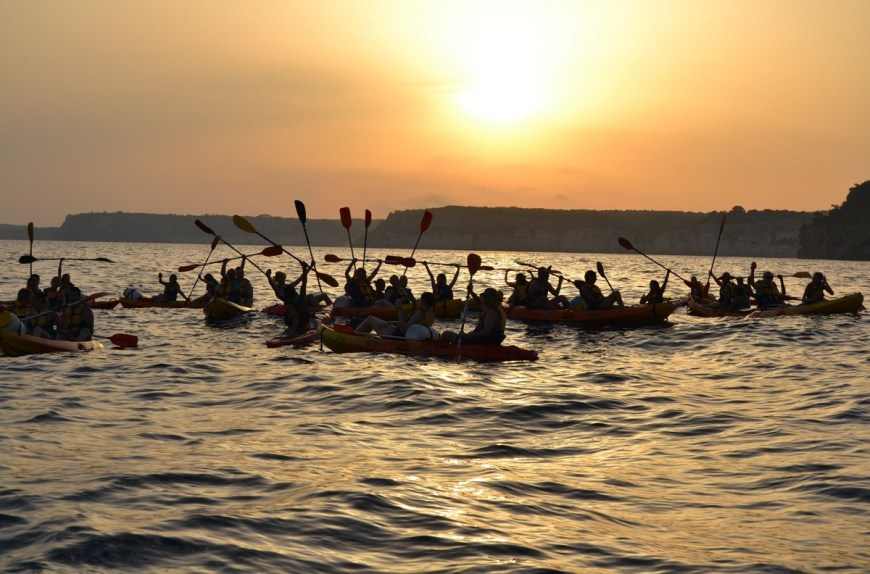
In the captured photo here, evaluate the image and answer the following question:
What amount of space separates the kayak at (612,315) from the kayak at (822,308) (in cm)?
432

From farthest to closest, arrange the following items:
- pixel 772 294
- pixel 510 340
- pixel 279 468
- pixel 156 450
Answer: pixel 772 294
pixel 510 340
pixel 156 450
pixel 279 468

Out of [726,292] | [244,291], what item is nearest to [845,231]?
[726,292]

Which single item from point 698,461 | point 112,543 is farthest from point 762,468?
point 112,543

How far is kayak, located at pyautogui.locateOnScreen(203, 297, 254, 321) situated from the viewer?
29234mm

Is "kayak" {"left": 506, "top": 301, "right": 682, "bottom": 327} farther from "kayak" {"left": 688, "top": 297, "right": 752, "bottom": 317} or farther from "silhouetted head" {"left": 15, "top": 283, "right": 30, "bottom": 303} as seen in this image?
"silhouetted head" {"left": 15, "top": 283, "right": 30, "bottom": 303}

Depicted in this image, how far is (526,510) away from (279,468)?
2863mm

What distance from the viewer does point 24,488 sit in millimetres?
9016

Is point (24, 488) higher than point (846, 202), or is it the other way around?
point (846, 202)

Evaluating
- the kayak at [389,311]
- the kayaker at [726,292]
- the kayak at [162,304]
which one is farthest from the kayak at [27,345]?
the kayaker at [726,292]

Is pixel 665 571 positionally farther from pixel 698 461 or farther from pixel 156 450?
pixel 156 450

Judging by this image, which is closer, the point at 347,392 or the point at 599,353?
the point at 347,392

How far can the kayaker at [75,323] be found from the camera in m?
20.2

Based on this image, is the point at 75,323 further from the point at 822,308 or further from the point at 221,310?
the point at 822,308

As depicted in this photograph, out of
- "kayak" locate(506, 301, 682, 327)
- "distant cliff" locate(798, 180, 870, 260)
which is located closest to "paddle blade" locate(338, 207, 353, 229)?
"kayak" locate(506, 301, 682, 327)
